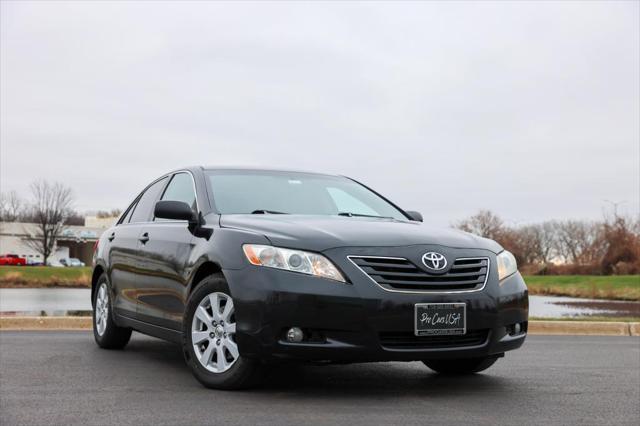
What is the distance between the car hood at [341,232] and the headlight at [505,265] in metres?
0.06

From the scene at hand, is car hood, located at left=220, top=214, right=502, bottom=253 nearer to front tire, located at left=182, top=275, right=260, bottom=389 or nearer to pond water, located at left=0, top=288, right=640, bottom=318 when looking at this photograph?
front tire, located at left=182, top=275, right=260, bottom=389

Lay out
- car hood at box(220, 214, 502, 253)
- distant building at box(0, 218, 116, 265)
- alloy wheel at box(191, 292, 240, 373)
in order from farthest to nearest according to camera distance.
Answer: distant building at box(0, 218, 116, 265) < alloy wheel at box(191, 292, 240, 373) < car hood at box(220, 214, 502, 253)

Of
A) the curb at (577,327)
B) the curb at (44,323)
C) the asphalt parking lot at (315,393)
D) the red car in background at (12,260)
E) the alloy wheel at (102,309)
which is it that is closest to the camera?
the asphalt parking lot at (315,393)

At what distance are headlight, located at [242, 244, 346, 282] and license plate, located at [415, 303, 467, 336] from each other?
525mm

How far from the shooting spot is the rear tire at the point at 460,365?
598 cm

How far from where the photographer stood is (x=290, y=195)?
6.25 m

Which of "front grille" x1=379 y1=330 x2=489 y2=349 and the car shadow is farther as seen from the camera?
the car shadow

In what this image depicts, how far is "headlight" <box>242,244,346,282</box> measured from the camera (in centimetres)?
475

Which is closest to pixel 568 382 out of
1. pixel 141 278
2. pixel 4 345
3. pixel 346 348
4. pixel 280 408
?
pixel 346 348

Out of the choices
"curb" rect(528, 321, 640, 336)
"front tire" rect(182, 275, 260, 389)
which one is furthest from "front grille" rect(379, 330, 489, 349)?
"curb" rect(528, 321, 640, 336)

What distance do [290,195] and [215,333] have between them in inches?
59.0

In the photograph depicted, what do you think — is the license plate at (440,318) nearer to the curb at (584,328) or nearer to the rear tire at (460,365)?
the rear tire at (460,365)

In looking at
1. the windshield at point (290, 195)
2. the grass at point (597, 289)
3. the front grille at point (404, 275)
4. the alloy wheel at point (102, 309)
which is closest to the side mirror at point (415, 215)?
the windshield at point (290, 195)

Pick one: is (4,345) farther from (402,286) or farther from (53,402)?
(402,286)
